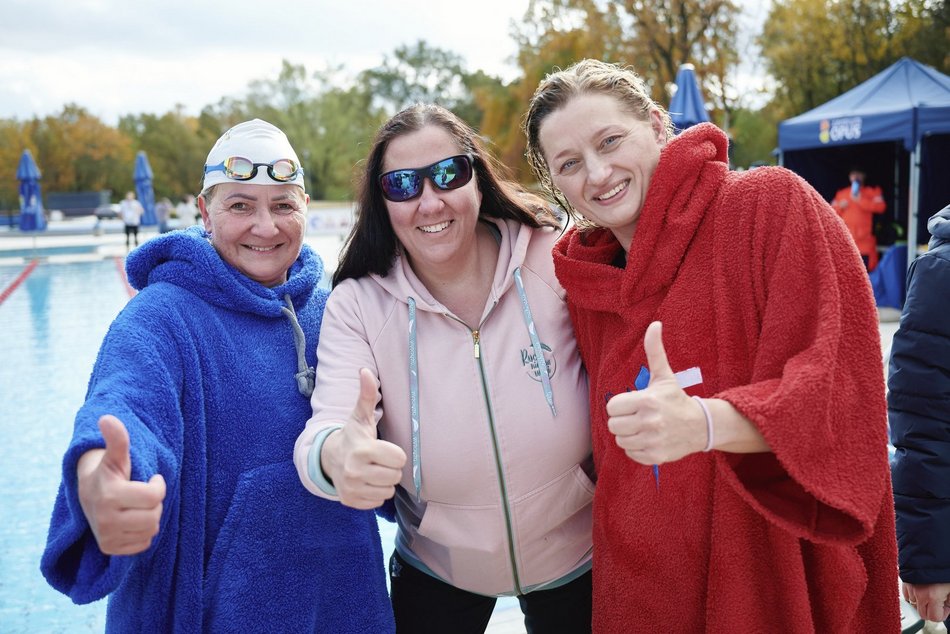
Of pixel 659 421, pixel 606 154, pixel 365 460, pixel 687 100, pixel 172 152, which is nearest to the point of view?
pixel 659 421

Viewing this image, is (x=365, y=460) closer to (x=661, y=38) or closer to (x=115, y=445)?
(x=115, y=445)

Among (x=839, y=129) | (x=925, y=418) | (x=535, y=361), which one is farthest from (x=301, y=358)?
(x=839, y=129)

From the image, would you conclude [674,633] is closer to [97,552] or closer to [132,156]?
[97,552]

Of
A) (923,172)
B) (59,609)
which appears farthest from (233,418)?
(923,172)

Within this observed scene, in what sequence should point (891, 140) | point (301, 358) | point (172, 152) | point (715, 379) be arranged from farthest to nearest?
1. point (172, 152)
2. point (891, 140)
3. point (301, 358)
4. point (715, 379)

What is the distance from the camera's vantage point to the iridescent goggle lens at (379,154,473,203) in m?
2.07

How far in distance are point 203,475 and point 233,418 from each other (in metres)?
0.16

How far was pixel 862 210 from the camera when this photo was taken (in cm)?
1006

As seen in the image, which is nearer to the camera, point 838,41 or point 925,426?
point 925,426

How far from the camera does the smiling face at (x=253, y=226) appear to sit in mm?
2092

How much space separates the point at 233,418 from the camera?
73.7 inches

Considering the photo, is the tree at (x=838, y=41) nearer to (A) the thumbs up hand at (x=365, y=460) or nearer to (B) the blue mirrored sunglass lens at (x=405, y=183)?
(B) the blue mirrored sunglass lens at (x=405, y=183)

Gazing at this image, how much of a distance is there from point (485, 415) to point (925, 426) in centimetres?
116

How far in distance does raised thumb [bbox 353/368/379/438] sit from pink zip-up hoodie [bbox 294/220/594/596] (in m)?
0.36
